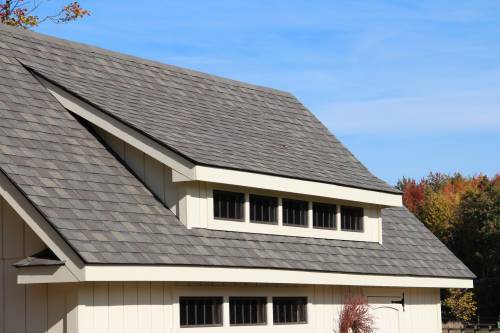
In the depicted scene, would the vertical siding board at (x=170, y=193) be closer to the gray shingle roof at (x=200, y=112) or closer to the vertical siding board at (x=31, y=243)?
the gray shingle roof at (x=200, y=112)

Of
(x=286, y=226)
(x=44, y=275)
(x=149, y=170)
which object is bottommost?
(x=44, y=275)

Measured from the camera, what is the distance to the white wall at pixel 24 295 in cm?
1766

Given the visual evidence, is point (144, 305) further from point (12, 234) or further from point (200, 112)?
point (200, 112)

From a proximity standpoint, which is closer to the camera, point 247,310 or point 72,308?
point 72,308

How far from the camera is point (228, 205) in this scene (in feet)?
70.0

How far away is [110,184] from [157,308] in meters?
2.62

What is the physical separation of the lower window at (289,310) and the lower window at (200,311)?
78.6 inches

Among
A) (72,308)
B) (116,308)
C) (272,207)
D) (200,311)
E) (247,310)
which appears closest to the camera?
(72,308)

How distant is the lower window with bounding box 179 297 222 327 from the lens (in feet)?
64.0

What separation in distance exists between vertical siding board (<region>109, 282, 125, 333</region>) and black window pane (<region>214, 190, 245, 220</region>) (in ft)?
11.2

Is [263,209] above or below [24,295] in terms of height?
above

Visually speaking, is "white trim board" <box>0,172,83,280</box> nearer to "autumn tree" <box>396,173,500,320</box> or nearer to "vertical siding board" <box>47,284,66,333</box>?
"vertical siding board" <box>47,284,66,333</box>

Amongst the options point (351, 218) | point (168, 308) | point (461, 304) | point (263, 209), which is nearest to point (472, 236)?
point (461, 304)

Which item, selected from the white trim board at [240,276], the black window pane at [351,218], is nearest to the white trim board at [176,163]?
the black window pane at [351,218]
